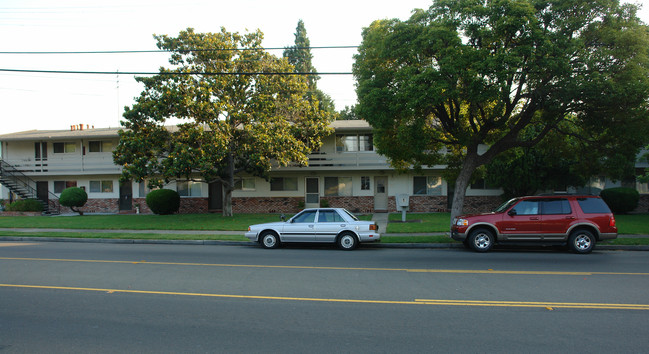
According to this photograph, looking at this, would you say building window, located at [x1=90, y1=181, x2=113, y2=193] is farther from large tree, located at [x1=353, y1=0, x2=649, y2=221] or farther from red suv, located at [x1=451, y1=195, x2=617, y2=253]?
red suv, located at [x1=451, y1=195, x2=617, y2=253]

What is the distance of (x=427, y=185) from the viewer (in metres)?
26.4

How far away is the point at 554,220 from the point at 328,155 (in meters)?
15.4

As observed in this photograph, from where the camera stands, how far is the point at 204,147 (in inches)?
778

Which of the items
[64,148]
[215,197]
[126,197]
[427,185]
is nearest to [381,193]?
[427,185]

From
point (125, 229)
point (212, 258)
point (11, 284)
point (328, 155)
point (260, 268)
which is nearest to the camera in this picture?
point (11, 284)

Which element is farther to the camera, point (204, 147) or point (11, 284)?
point (204, 147)

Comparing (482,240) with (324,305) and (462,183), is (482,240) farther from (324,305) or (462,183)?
(324,305)

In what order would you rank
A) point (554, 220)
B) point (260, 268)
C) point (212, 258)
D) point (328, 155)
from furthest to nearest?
Answer: 1. point (328, 155)
2. point (554, 220)
3. point (212, 258)
4. point (260, 268)

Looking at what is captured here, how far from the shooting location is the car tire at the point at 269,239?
13.4m

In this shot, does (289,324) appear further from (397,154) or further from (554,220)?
(397,154)

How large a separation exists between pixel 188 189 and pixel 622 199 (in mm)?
27041

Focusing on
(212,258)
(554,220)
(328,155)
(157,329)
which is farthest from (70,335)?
(328,155)

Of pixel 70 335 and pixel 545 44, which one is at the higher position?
pixel 545 44

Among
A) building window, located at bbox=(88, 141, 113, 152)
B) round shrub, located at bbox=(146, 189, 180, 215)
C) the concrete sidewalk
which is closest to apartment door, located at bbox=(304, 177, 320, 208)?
round shrub, located at bbox=(146, 189, 180, 215)
